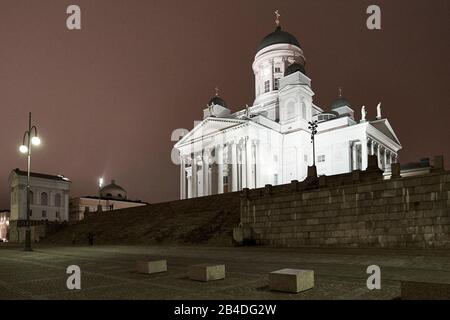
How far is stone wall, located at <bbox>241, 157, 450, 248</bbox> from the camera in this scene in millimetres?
18062

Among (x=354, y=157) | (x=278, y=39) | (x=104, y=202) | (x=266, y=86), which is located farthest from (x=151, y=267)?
(x=104, y=202)

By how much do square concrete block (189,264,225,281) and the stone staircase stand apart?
645 inches

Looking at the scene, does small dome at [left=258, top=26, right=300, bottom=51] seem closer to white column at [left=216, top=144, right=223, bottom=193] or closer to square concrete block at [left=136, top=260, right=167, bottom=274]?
white column at [left=216, top=144, right=223, bottom=193]

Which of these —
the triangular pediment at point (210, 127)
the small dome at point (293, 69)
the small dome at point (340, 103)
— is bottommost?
the triangular pediment at point (210, 127)

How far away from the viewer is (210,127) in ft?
197

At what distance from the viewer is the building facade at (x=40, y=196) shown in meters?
67.1

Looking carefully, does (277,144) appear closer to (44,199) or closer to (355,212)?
(355,212)

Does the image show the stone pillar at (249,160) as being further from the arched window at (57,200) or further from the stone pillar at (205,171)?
the arched window at (57,200)

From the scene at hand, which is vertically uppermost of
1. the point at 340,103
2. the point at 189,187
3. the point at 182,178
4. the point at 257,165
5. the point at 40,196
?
the point at 340,103

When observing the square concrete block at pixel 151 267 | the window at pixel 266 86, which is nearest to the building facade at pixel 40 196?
the window at pixel 266 86

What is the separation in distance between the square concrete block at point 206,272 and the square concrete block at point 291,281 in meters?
1.85

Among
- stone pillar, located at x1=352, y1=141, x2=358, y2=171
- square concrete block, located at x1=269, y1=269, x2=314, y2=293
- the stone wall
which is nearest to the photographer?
square concrete block, located at x1=269, y1=269, x2=314, y2=293

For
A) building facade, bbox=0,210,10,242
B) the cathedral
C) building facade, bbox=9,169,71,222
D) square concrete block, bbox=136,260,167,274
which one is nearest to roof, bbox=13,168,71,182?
building facade, bbox=9,169,71,222

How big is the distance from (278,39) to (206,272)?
221 ft
